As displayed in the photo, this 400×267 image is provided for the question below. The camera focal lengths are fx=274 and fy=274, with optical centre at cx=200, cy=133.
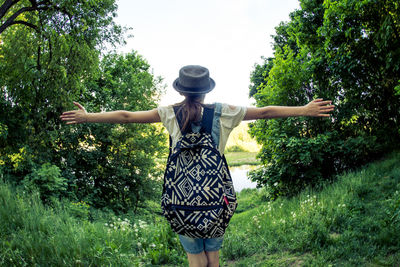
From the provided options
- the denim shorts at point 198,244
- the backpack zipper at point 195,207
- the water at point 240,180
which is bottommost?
the water at point 240,180

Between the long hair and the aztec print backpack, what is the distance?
53 millimetres

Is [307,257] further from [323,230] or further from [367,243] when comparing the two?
[367,243]

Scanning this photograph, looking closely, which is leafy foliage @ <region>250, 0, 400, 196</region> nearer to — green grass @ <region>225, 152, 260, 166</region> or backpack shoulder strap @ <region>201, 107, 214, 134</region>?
backpack shoulder strap @ <region>201, 107, 214, 134</region>

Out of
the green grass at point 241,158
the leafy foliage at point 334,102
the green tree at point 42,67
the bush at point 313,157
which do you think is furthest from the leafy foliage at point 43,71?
the green grass at point 241,158

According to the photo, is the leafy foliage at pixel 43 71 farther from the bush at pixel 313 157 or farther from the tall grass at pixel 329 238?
the bush at pixel 313 157

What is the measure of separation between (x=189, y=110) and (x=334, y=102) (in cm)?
914

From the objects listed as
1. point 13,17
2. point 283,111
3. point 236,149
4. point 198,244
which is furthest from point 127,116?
point 236,149

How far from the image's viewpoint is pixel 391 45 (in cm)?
761

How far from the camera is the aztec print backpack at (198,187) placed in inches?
67.1

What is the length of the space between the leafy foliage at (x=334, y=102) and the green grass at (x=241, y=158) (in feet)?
87.1

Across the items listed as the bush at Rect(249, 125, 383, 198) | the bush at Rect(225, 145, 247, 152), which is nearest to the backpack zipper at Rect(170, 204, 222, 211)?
the bush at Rect(249, 125, 383, 198)

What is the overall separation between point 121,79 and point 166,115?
16.7 meters

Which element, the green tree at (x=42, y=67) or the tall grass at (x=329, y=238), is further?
the green tree at (x=42, y=67)

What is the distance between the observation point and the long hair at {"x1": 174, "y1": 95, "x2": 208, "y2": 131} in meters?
1.86
